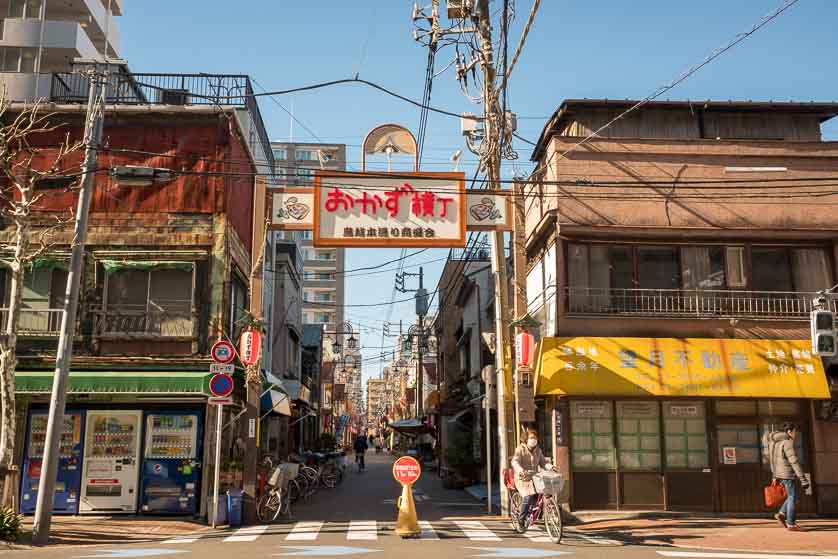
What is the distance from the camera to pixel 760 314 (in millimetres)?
18375

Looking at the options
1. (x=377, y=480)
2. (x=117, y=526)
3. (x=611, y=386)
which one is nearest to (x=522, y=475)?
(x=611, y=386)

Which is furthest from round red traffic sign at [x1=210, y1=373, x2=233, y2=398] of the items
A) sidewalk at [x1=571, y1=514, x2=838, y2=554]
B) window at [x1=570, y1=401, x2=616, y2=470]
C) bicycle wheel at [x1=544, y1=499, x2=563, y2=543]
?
window at [x1=570, y1=401, x2=616, y2=470]

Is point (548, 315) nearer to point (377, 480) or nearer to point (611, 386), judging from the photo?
point (611, 386)

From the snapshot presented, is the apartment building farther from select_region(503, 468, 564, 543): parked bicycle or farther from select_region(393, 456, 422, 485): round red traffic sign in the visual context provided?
select_region(503, 468, 564, 543): parked bicycle

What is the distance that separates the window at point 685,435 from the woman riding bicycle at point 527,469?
15.8ft

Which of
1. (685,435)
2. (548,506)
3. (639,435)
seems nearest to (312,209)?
(548,506)

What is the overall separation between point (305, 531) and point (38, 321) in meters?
8.38

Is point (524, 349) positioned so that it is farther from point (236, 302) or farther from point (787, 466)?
point (236, 302)

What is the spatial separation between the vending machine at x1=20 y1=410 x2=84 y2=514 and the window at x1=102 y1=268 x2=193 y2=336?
2.37 m

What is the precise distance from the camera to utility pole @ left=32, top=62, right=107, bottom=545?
13047 millimetres

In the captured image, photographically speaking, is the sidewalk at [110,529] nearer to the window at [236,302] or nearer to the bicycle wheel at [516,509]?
the window at [236,302]

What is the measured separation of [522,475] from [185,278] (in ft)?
30.3

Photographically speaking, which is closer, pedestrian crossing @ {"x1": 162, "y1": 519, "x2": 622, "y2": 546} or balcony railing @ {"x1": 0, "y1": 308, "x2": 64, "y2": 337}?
pedestrian crossing @ {"x1": 162, "y1": 519, "x2": 622, "y2": 546}

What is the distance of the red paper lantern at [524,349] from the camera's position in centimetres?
1722
